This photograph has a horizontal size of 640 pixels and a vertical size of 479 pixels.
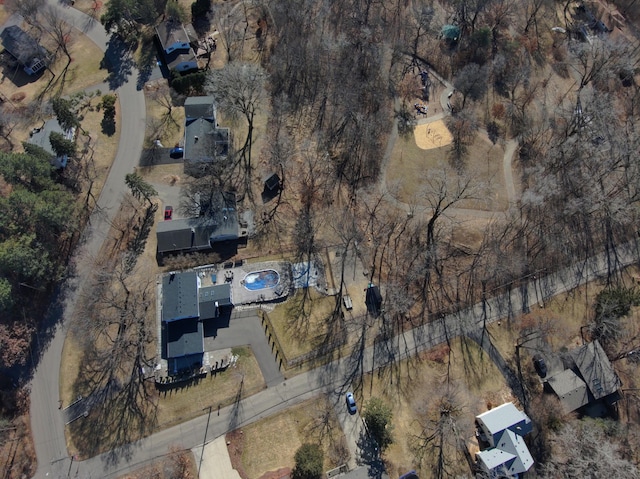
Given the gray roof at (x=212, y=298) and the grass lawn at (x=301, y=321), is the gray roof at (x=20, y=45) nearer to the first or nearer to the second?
the gray roof at (x=212, y=298)

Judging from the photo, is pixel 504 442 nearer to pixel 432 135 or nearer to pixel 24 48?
pixel 432 135

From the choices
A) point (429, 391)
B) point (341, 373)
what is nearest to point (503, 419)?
point (429, 391)

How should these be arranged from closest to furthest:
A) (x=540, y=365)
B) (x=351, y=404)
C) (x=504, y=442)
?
(x=504, y=442)
(x=351, y=404)
(x=540, y=365)

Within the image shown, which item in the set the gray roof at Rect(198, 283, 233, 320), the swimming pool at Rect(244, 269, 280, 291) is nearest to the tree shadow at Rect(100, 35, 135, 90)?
the gray roof at Rect(198, 283, 233, 320)

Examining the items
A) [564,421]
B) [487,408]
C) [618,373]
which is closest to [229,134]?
[487,408]

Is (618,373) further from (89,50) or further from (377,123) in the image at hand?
(89,50)
